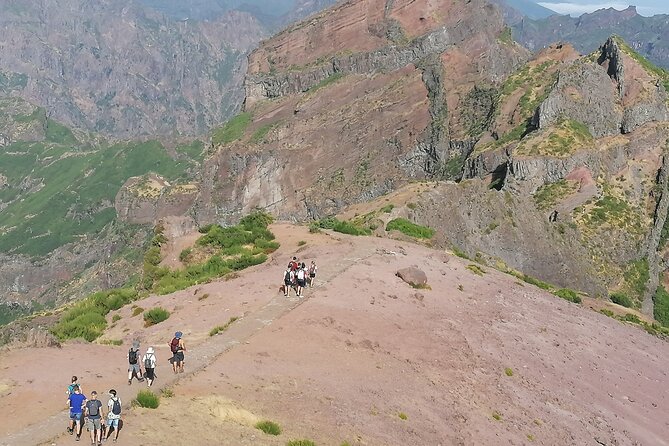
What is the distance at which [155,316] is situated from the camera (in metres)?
36.1

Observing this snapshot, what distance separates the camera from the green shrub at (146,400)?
70.0ft

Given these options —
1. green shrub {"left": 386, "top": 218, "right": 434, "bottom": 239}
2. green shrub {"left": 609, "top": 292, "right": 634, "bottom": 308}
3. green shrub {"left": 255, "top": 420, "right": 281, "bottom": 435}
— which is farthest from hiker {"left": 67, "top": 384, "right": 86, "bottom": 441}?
green shrub {"left": 609, "top": 292, "right": 634, "bottom": 308}

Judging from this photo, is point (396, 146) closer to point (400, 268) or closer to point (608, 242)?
point (608, 242)

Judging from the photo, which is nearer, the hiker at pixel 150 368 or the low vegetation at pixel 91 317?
the hiker at pixel 150 368

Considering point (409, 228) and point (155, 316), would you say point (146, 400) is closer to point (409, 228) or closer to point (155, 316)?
point (155, 316)

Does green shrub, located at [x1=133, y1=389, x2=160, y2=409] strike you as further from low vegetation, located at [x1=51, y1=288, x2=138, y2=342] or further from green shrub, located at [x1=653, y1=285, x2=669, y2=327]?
green shrub, located at [x1=653, y1=285, x2=669, y2=327]

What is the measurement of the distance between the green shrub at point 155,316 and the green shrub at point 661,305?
277 feet

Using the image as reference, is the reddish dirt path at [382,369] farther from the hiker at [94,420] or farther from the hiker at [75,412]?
the hiker at [94,420]

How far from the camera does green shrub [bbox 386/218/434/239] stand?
63409mm

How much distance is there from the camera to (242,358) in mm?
27156

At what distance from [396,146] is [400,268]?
13093 cm

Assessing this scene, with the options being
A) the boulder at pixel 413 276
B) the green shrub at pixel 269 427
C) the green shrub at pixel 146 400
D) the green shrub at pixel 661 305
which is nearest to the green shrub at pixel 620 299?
the green shrub at pixel 661 305

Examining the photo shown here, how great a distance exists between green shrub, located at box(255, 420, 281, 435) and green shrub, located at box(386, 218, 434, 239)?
43.2 m

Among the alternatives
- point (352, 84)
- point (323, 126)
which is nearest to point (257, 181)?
point (323, 126)
